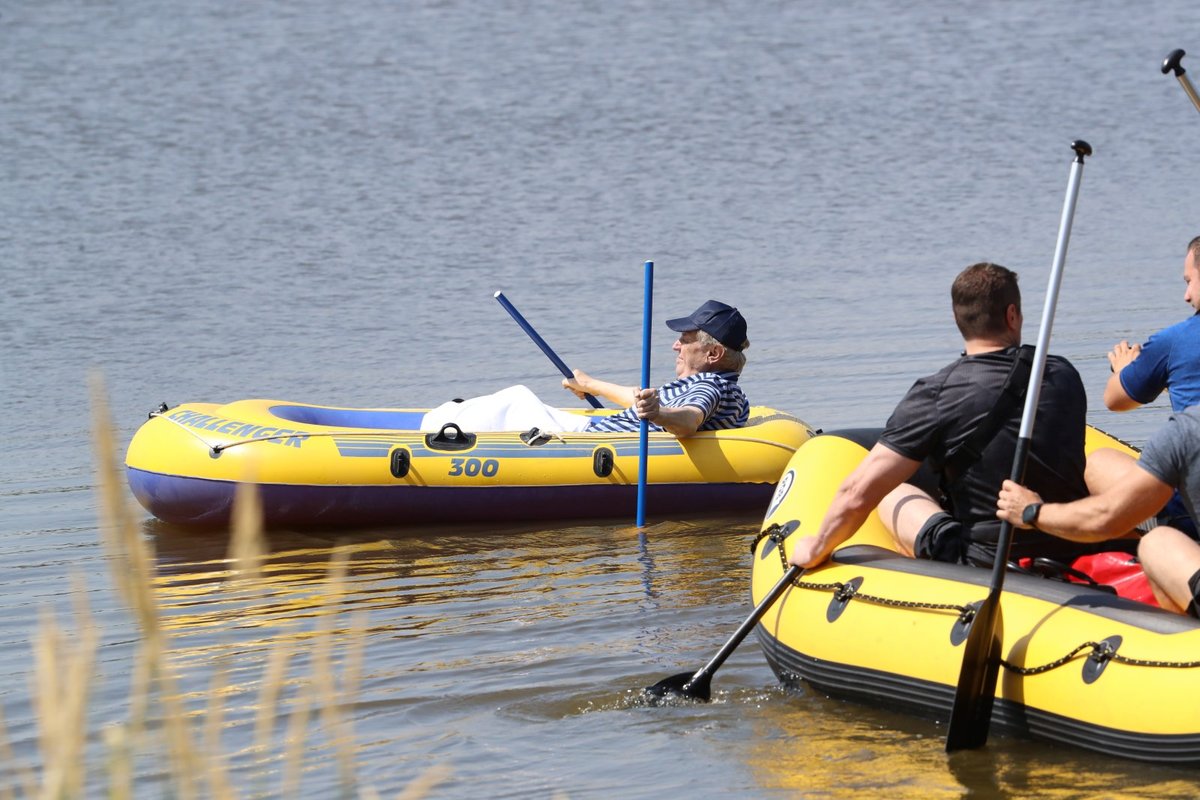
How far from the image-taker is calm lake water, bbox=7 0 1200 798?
459 cm

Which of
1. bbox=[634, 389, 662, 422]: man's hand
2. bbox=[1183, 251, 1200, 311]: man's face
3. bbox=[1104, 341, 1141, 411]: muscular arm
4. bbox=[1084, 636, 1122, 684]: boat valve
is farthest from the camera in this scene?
bbox=[634, 389, 662, 422]: man's hand

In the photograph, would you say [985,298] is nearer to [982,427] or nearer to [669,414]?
[982,427]

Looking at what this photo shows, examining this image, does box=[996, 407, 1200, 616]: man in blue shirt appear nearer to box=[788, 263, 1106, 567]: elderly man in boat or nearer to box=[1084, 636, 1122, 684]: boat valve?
box=[1084, 636, 1122, 684]: boat valve

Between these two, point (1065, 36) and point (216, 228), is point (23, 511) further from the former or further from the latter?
point (1065, 36)

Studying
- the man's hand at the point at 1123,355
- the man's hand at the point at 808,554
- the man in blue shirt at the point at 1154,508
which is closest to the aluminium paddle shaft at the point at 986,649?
the man in blue shirt at the point at 1154,508

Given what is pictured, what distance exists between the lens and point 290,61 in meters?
23.2

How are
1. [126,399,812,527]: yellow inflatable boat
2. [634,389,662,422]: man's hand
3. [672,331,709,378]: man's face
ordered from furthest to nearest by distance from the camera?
1. [672,331,709,378]: man's face
2. [126,399,812,527]: yellow inflatable boat
3. [634,389,662,422]: man's hand

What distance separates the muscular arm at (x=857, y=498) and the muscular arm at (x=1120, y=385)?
1.00 meters

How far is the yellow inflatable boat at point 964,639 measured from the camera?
380 cm

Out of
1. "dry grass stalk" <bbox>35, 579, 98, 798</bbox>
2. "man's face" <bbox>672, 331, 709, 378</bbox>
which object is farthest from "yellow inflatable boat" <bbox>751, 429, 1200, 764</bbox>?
"dry grass stalk" <bbox>35, 579, 98, 798</bbox>

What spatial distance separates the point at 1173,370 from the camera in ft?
16.1

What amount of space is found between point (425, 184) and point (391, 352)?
626 centimetres

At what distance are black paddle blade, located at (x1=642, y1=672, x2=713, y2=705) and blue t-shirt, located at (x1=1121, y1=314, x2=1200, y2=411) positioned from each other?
164cm

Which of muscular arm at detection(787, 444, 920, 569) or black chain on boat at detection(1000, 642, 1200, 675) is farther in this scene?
muscular arm at detection(787, 444, 920, 569)
